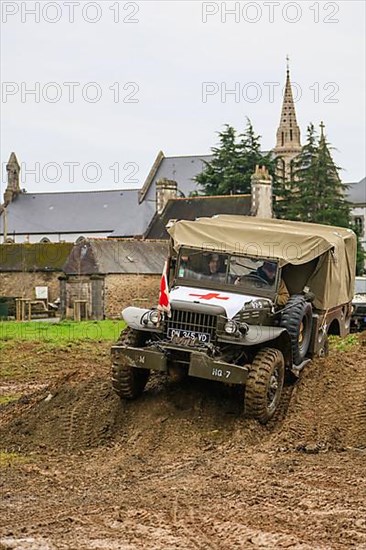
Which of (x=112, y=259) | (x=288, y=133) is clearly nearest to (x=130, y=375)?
(x=112, y=259)

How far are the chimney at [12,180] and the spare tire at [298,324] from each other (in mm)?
82540

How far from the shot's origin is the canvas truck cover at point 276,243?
46.5 ft

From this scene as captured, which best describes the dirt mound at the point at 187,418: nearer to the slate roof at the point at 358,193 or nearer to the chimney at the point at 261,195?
the chimney at the point at 261,195

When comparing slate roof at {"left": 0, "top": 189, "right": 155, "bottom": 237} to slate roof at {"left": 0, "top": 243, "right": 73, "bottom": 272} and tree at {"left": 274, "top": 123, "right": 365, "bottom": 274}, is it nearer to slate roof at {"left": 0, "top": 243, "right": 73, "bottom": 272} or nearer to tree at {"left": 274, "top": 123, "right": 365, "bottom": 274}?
tree at {"left": 274, "top": 123, "right": 365, "bottom": 274}

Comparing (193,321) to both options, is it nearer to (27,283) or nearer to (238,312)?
(238,312)

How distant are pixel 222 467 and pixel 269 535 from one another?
2.85 meters

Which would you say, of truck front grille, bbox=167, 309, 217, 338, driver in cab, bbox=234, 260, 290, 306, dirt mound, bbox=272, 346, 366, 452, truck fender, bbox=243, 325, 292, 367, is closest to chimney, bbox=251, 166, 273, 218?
dirt mound, bbox=272, 346, 366, 452

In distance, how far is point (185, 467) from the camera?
1080 centimetres

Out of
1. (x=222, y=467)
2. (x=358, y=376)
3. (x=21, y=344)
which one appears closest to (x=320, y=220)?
(x=21, y=344)

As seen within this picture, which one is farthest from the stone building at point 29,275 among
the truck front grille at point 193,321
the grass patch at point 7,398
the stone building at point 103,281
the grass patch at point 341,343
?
the truck front grille at point 193,321

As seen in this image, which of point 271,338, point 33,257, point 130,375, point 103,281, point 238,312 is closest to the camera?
point 271,338

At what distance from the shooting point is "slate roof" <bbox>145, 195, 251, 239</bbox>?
61500 millimetres

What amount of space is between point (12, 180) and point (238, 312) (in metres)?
86.4

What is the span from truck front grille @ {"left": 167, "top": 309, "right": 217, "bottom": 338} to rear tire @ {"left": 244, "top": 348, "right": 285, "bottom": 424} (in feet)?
2.41
